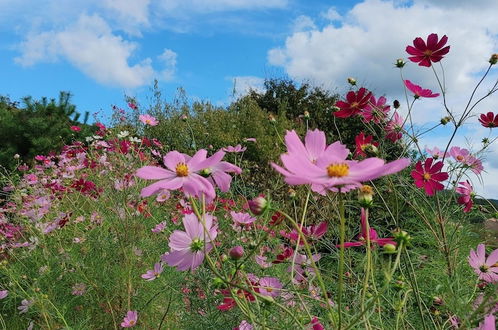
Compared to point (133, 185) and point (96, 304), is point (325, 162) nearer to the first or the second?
point (133, 185)

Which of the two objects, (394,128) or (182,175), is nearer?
(182,175)

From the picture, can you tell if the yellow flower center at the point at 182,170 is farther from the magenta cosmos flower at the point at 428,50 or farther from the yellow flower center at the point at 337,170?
the magenta cosmos flower at the point at 428,50

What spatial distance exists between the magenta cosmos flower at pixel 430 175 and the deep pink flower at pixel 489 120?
47 cm

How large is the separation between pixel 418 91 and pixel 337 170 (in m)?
1.21

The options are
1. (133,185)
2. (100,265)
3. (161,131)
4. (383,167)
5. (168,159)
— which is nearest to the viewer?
(383,167)

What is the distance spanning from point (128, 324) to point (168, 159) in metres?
1.40

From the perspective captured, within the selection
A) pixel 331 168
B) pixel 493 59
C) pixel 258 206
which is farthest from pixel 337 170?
pixel 493 59

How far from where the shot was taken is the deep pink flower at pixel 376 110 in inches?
67.9

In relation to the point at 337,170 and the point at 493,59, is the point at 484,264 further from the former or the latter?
the point at 493,59

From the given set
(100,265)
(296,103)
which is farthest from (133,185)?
(296,103)

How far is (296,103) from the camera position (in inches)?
383

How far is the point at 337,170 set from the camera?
2.05 ft

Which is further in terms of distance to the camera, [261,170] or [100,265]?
[261,170]

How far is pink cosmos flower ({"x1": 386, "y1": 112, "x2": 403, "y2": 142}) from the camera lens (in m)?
1.79
